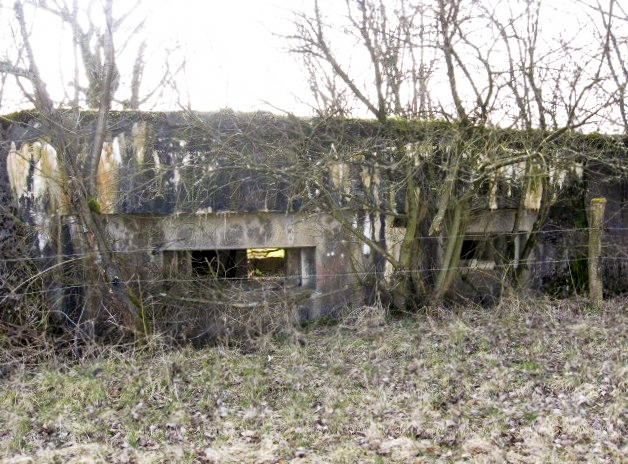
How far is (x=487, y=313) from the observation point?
24.5ft

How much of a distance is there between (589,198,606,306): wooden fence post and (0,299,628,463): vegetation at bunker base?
0.56 metres

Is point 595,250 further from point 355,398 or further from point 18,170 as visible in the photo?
point 18,170

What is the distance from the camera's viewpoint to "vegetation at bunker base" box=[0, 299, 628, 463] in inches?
169

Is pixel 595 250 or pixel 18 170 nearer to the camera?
pixel 18 170

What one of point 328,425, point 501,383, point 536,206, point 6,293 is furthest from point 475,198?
point 6,293

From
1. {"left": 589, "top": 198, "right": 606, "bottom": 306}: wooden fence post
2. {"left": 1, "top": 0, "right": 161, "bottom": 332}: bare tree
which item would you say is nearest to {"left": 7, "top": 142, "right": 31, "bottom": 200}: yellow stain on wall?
{"left": 1, "top": 0, "right": 161, "bottom": 332}: bare tree

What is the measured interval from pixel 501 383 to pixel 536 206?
375 cm

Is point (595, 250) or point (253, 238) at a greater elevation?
point (253, 238)

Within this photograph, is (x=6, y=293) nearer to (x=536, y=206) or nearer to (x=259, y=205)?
(x=259, y=205)

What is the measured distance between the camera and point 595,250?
7871 mm

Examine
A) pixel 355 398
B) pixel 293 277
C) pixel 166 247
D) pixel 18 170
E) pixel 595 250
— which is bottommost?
pixel 355 398

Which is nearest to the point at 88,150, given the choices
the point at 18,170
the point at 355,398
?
the point at 18,170

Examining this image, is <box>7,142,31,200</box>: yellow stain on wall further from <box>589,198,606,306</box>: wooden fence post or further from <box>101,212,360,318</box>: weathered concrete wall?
<box>589,198,606,306</box>: wooden fence post

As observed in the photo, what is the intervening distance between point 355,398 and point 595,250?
13.4ft
